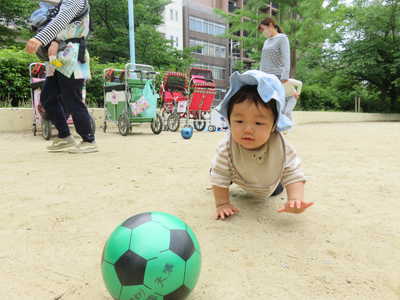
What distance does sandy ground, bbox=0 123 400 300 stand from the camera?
46.0 inches

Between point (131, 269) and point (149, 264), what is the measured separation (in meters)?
0.06

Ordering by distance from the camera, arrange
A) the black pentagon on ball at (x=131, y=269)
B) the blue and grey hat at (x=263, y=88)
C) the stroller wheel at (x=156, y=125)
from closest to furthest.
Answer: the black pentagon on ball at (x=131, y=269)
the blue and grey hat at (x=263, y=88)
the stroller wheel at (x=156, y=125)

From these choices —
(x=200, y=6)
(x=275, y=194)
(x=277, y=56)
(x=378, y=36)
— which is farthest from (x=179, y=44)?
(x=275, y=194)

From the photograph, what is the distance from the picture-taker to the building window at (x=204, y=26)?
111 ft

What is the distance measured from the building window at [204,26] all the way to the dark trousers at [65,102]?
32.0m

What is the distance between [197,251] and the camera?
110 cm

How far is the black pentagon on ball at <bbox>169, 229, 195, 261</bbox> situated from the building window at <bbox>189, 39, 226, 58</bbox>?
1357 inches

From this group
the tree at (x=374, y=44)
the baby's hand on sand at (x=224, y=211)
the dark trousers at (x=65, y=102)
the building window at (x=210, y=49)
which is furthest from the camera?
the building window at (x=210, y=49)

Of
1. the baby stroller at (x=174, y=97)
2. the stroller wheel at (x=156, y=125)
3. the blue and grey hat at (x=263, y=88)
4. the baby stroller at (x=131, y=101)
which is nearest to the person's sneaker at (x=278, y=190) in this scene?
the blue and grey hat at (x=263, y=88)

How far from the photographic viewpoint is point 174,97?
28.0ft

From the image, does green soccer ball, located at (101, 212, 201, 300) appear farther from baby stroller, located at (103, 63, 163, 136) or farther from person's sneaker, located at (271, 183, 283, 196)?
baby stroller, located at (103, 63, 163, 136)

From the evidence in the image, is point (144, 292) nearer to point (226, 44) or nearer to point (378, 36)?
point (378, 36)

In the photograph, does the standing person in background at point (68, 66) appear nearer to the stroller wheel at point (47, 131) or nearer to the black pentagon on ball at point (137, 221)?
the stroller wheel at point (47, 131)

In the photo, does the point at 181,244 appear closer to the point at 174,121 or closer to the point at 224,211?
the point at 224,211
